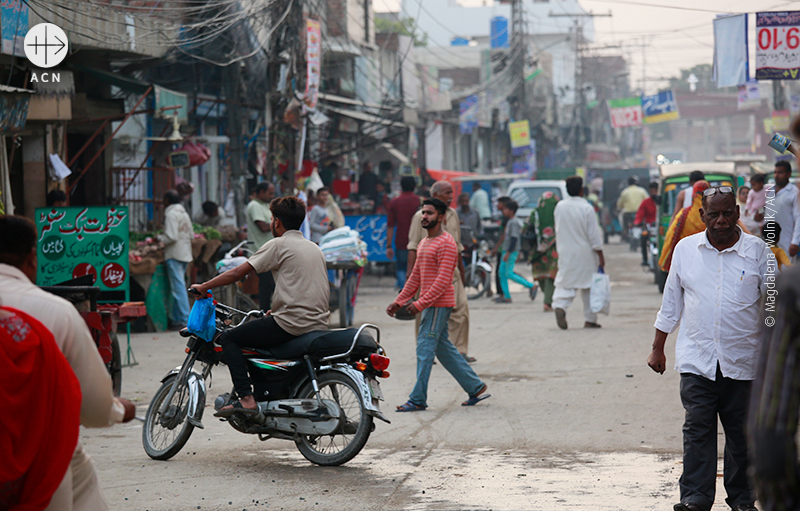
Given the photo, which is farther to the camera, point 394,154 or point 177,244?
point 394,154

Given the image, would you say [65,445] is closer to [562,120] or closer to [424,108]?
[424,108]

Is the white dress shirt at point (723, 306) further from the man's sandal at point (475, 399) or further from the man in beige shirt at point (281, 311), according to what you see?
the man's sandal at point (475, 399)

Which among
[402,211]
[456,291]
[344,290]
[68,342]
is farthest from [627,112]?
[68,342]

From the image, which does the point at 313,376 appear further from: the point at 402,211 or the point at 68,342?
the point at 402,211

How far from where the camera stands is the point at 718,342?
4.43 m

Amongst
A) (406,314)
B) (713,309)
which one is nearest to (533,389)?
(406,314)

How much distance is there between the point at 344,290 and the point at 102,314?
16.0 feet

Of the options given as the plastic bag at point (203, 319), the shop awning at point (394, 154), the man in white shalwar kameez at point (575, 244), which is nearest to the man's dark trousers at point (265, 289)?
the man in white shalwar kameez at point (575, 244)

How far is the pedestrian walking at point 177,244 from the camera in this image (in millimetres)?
11859

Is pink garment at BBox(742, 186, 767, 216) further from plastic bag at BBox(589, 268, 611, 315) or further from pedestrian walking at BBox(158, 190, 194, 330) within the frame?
pedestrian walking at BBox(158, 190, 194, 330)

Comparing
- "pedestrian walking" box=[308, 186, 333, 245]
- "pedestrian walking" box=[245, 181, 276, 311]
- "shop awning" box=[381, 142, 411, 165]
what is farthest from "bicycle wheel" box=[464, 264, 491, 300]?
"shop awning" box=[381, 142, 411, 165]

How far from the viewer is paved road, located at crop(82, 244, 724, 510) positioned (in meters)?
5.10

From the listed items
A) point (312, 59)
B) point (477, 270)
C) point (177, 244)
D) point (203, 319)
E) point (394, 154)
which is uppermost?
point (312, 59)

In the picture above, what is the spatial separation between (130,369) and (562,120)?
5772cm
